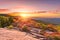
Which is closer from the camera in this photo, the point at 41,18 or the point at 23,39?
the point at 23,39

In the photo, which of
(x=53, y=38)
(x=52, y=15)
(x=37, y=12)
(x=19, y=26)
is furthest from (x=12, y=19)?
(x=53, y=38)

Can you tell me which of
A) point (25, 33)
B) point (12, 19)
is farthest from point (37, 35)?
point (12, 19)

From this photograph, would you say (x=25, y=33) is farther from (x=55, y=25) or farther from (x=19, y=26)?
(x=55, y=25)

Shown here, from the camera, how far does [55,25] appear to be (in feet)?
18.8

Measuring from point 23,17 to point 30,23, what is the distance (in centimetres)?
30

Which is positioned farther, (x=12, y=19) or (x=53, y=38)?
(x=12, y=19)

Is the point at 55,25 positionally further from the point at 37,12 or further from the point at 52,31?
the point at 37,12

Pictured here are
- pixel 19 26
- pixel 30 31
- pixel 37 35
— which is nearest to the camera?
pixel 37 35

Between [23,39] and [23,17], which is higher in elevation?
[23,17]

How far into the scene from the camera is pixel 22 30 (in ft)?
18.6

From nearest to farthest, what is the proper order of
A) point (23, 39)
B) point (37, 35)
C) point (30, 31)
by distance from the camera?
point (23, 39) → point (37, 35) → point (30, 31)

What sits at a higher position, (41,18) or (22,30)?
(41,18)

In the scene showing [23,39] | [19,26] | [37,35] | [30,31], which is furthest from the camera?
[19,26]

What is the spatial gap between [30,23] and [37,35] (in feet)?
3.02
